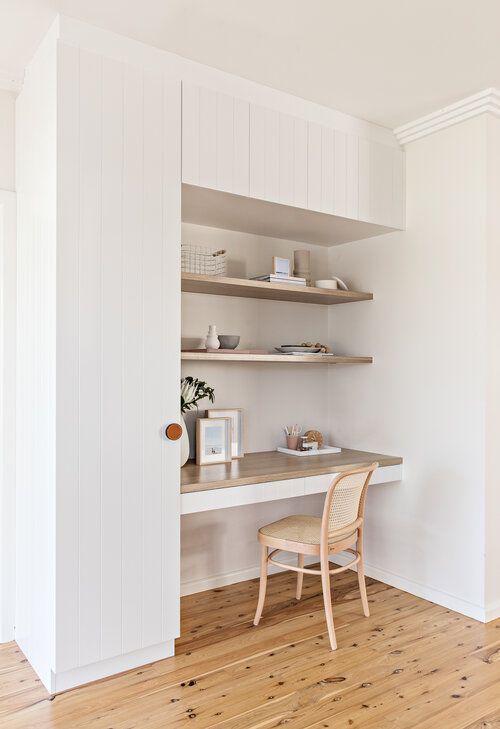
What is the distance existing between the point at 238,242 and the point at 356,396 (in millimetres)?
1220

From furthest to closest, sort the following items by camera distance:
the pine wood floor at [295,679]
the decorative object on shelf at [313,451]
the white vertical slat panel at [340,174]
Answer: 1. the decorative object on shelf at [313,451]
2. the white vertical slat panel at [340,174]
3. the pine wood floor at [295,679]

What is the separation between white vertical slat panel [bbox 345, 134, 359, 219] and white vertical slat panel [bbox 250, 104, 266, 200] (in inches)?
22.6

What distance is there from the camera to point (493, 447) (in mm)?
3100

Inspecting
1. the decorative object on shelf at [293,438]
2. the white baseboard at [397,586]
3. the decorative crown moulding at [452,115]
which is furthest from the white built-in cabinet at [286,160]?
the white baseboard at [397,586]

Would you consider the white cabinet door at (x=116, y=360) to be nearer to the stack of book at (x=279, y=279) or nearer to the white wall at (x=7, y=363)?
the white wall at (x=7, y=363)

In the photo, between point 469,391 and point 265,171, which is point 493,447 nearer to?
point 469,391

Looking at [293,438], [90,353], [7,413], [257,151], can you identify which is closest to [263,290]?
[257,151]

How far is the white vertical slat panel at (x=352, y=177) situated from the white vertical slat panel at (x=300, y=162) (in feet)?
1.01

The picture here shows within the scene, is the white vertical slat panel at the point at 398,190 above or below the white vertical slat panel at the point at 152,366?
above

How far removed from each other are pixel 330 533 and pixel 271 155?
188 cm

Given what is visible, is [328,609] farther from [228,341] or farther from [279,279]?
[279,279]

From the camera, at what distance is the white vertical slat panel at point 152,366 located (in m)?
2.55

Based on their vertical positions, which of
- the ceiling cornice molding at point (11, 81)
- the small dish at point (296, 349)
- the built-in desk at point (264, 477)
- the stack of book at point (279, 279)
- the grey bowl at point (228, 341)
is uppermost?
the ceiling cornice molding at point (11, 81)

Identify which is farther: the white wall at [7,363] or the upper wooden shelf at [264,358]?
the upper wooden shelf at [264,358]
